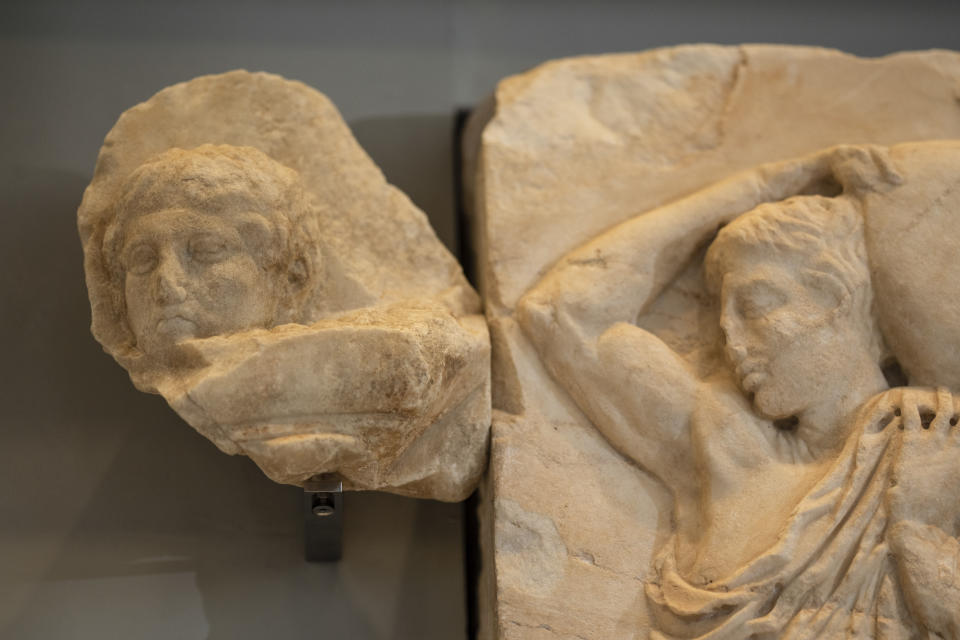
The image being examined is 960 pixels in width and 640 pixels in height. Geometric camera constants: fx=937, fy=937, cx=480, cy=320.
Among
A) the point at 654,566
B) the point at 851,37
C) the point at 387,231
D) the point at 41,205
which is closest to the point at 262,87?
the point at 387,231

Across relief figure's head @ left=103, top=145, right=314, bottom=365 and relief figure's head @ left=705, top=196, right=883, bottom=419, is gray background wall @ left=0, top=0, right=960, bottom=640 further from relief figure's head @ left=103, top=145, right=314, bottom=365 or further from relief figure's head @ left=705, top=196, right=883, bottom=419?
relief figure's head @ left=705, top=196, right=883, bottom=419

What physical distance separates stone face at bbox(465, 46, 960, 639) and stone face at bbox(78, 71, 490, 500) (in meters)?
0.18

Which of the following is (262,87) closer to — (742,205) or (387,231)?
(387,231)

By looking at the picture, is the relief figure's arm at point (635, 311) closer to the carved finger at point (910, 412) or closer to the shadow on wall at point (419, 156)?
the carved finger at point (910, 412)

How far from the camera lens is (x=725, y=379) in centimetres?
206

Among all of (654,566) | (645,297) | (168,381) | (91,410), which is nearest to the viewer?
(168,381)

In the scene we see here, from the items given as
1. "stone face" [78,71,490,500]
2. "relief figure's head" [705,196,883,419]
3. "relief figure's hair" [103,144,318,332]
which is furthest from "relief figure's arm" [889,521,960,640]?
"relief figure's hair" [103,144,318,332]

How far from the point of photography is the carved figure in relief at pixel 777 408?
1.80 metres

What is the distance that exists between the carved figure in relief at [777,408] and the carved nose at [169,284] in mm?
748

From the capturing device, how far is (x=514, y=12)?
3.11 metres

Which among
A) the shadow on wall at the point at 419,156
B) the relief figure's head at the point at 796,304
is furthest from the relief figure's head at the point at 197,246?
the relief figure's head at the point at 796,304

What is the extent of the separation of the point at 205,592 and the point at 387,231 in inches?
38.4

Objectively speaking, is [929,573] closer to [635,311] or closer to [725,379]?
[725,379]

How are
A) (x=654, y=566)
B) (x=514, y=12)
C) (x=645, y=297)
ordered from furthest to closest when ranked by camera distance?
(x=514, y=12) → (x=645, y=297) → (x=654, y=566)
